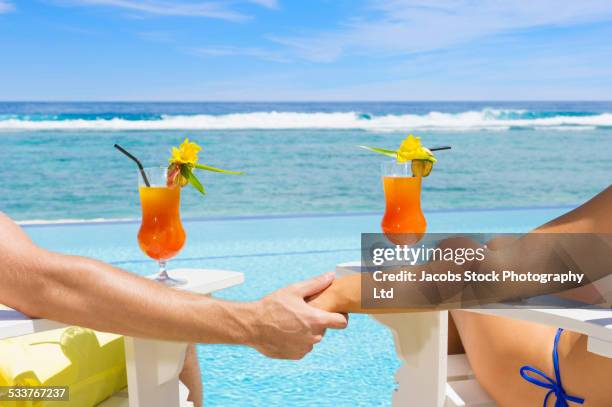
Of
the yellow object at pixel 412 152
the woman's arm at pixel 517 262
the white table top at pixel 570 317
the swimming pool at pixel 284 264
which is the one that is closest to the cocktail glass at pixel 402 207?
the yellow object at pixel 412 152

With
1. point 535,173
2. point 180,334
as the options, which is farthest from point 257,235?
point 535,173

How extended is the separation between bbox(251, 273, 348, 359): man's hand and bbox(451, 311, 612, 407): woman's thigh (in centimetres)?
38

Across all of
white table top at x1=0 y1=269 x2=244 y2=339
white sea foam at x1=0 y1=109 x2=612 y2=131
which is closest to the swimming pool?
white table top at x1=0 y1=269 x2=244 y2=339

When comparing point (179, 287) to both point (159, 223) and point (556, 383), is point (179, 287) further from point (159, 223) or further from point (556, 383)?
point (556, 383)

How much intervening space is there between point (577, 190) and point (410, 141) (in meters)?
7.71

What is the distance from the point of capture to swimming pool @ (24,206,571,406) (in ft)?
8.45

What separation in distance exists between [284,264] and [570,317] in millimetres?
3333

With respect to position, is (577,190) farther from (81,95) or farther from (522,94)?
(81,95)

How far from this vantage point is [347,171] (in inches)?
388

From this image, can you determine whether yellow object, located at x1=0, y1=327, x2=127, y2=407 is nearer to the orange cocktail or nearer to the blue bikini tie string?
the orange cocktail

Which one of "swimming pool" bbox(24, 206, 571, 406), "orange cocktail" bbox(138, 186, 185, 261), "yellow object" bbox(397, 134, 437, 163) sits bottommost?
"swimming pool" bbox(24, 206, 571, 406)

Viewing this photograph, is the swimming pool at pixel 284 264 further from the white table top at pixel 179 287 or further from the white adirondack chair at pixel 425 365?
the white table top at pixel 179 287

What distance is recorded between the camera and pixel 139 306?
1158 millimetres

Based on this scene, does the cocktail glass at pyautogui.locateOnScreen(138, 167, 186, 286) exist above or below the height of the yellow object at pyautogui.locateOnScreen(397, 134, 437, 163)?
below
